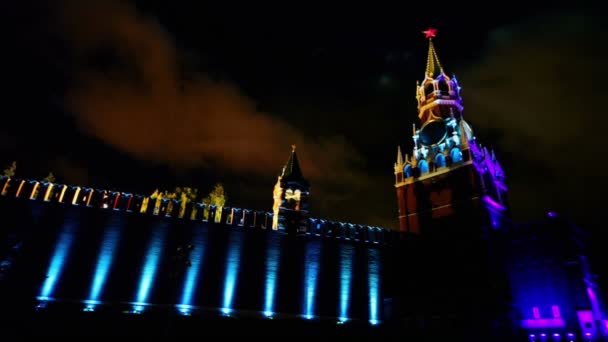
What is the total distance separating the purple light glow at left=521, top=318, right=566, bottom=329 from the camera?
25.9m

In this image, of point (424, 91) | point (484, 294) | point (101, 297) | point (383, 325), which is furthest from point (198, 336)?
point (424, 91)

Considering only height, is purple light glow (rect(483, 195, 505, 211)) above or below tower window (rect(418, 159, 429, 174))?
below

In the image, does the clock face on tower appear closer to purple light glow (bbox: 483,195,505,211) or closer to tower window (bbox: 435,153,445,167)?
tower window (bbox: 435,153,445,167)

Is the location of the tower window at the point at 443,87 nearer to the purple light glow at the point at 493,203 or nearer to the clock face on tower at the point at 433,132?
the clock face on tower at the point at 433,132

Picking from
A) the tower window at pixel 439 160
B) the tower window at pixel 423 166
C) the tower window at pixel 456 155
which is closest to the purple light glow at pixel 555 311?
the tower window at pixel 456 155

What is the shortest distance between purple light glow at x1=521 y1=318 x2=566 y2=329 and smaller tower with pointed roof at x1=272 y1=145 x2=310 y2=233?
17.3m

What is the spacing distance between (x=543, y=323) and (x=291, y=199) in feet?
62.1

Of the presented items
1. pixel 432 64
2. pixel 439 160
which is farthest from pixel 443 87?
pixel 439 160

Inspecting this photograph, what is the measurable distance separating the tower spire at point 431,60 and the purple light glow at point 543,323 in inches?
1138

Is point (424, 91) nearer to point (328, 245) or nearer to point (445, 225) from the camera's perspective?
point (445, 225)

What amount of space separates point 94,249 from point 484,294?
24.9 meters

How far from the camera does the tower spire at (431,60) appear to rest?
47.3 metres

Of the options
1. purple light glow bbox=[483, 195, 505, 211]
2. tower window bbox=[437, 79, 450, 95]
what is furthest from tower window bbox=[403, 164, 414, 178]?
tower window bbox=[437, 79, 450, 95]

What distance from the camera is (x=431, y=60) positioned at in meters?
48.9
